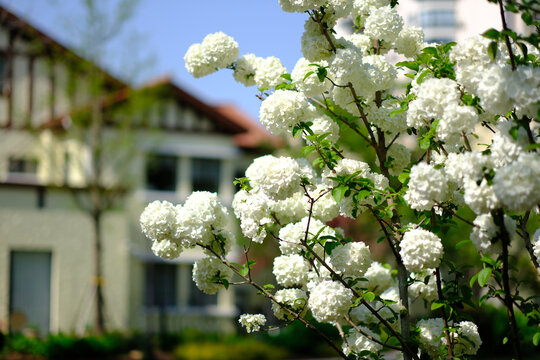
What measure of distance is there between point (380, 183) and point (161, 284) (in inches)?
672

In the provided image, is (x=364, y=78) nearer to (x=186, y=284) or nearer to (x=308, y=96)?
(x=308, y=96)

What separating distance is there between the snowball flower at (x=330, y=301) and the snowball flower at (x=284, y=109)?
730mm

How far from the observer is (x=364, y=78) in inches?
Result: 117

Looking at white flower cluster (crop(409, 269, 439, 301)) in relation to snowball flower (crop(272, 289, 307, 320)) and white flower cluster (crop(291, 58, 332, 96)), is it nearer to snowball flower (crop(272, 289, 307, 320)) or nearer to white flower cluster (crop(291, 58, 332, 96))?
snowball flower (crop(272, 289, 307, 320))

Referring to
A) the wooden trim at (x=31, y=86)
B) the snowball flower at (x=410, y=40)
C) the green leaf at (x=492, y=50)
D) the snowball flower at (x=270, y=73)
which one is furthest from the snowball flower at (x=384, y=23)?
the wooden trim at (x=31, y=86)

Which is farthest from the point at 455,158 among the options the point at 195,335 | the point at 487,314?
the point at 487,314

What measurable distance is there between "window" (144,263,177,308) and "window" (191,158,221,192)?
2.58 m

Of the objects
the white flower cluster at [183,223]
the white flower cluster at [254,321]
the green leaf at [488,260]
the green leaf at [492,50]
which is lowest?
the white flower cluster at [254,321]

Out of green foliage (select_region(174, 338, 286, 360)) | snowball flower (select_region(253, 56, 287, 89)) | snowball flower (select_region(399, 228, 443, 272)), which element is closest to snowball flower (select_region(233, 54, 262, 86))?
snowball flower (select_region(253, 56, 287, 89))

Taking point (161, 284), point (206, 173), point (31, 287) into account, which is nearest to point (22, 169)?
point (31, 287)

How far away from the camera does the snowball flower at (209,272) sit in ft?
10.5

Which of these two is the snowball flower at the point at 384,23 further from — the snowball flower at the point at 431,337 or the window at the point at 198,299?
the window at the point at 198,299

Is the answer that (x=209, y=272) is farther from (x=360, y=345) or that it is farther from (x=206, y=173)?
(x=206, y=173)

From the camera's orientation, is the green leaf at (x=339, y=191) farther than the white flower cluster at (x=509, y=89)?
Yes
